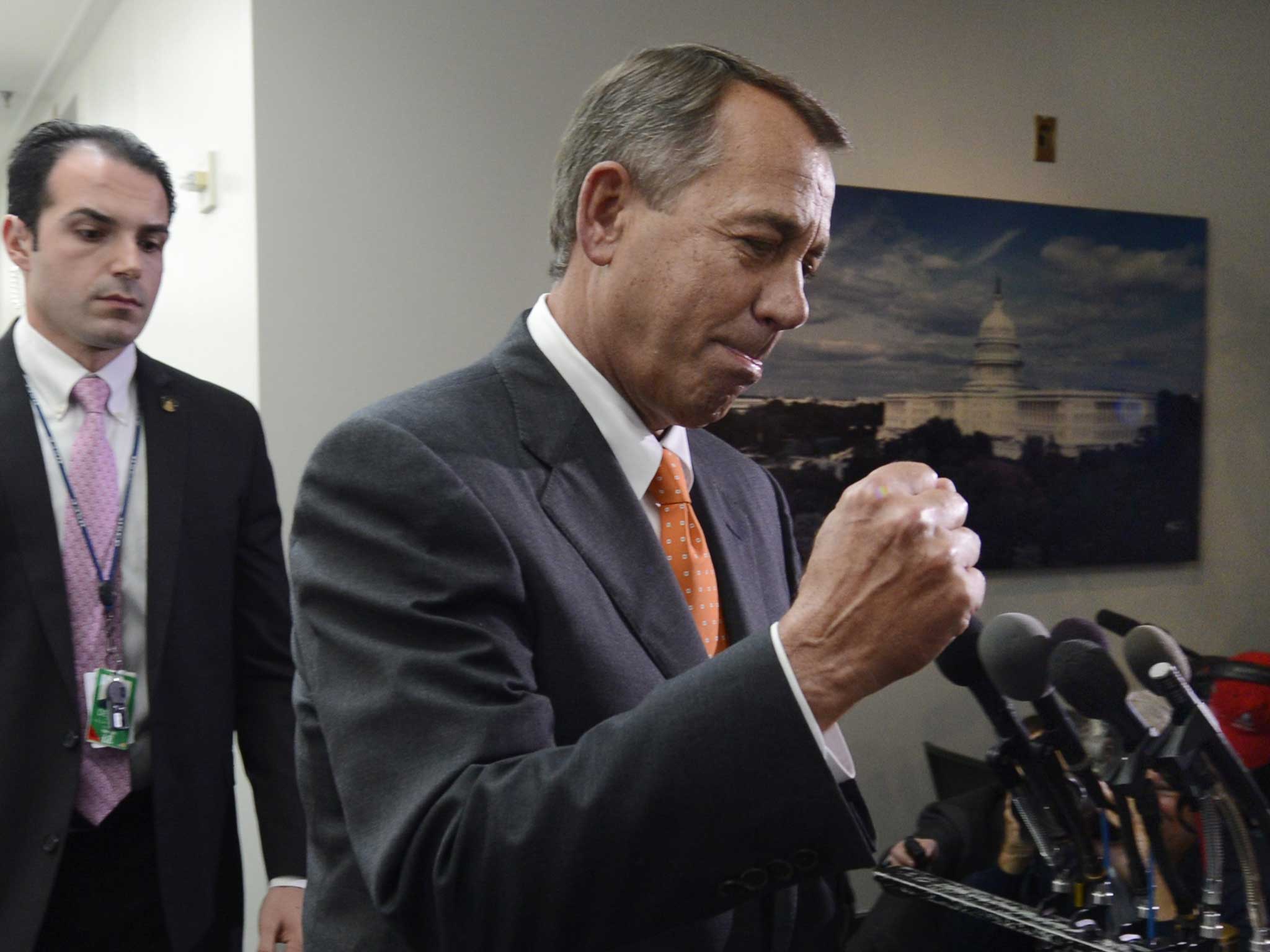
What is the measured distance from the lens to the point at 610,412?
1.13m

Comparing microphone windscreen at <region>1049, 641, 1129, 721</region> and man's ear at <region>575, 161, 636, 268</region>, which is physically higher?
man's ear at <region>575, 161, 636, 268</region>

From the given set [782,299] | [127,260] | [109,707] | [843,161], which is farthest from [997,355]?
[782,299]

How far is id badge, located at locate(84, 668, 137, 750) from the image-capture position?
6.27 ft

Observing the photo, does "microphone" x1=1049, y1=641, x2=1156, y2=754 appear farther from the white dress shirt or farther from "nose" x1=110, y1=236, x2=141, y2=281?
"nose" x1=110, y1=236, x2=141, y2=281

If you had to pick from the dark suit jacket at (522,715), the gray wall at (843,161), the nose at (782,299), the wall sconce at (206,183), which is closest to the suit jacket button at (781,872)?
the dark suit jacket at (522,715)

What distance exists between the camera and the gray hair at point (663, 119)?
110 cm

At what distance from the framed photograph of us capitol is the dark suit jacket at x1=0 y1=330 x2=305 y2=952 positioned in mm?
1688

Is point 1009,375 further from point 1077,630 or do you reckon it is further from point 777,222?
point 777,222

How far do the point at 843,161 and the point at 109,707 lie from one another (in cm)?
266

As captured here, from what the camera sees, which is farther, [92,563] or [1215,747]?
[92,563]

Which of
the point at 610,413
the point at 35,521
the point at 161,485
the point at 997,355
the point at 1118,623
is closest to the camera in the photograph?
the point at 610,413

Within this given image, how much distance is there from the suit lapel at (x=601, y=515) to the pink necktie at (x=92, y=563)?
1.17m

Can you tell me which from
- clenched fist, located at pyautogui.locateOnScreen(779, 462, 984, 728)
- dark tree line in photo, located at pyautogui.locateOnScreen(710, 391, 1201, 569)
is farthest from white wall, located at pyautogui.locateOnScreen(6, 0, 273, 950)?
clenched fist, located at pyautogui.locateOnScreen(779, 462, 984, 728)

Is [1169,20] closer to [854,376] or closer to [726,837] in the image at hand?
[854,376]
